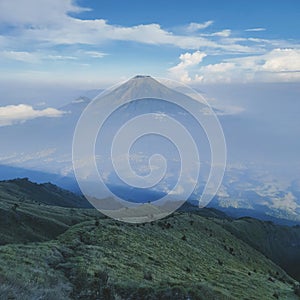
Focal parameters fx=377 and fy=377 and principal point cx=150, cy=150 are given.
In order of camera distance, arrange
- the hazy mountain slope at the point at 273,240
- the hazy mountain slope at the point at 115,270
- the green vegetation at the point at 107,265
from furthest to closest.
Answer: the hazy mountain slope at the point at 273,240 < the green vegetation at the point at 107,265 < the hazy mountain slope at the point at 115,270

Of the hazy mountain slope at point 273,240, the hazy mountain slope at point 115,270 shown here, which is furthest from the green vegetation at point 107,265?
the hazy mountain slope at point 273,240

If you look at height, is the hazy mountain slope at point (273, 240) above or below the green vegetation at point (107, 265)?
below

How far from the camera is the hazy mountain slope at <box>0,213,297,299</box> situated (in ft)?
71.5

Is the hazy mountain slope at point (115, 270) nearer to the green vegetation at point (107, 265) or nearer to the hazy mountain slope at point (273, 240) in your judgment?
the green vegetation at point (107, 265)

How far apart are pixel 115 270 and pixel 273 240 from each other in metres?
133

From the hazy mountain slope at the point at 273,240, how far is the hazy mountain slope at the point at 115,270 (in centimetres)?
7652

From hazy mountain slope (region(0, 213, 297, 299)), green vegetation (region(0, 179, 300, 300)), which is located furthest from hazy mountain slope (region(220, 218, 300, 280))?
hazy mountain slope (region(0, 213, 297, 299))

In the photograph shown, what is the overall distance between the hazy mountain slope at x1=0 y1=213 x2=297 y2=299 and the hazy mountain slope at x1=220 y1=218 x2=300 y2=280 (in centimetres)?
7652

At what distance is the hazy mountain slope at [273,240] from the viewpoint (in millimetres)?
123000

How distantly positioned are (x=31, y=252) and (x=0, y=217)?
60.1 ft

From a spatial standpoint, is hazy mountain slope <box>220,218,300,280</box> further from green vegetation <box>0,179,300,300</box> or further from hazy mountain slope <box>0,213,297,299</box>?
hazy mountain slope <box>0,213,297,299</box>

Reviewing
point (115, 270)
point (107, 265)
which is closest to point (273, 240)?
point (107, 265)

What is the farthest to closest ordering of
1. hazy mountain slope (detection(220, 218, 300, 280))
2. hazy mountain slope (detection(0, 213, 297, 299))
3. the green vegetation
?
hazy mountain slope (detection(220, 218, 300, 280)), the green vegetation, hazy mountain slope (detection(0, 213, 297, 299))

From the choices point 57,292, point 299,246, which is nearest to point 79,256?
point 57,292
